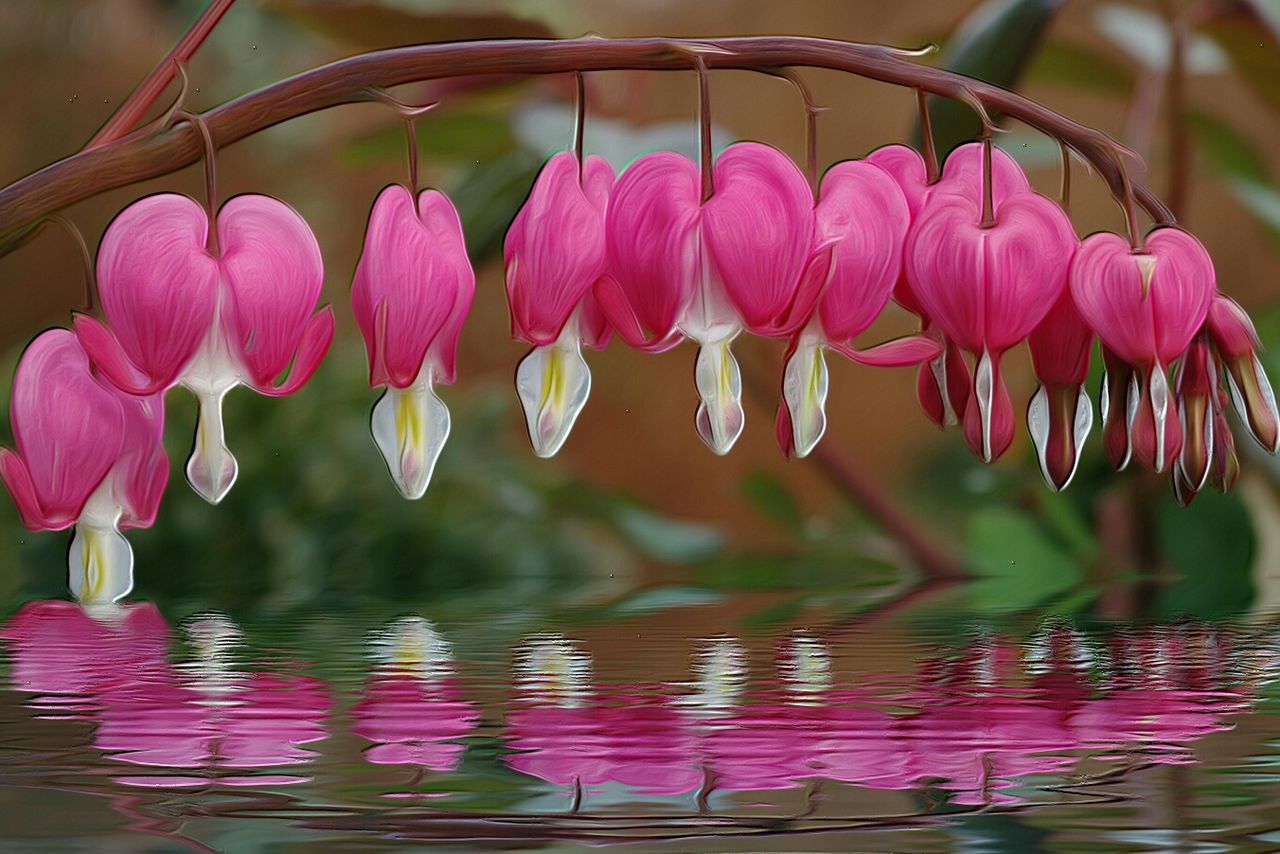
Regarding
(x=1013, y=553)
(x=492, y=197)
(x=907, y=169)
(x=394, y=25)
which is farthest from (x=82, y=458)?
(x=1013, y=553)

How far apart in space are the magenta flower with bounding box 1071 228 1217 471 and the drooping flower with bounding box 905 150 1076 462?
0.02 meters

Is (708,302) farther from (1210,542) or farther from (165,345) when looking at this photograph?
(1210,542)

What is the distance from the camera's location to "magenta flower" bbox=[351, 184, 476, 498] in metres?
0.55

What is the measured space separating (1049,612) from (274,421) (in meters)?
1.16

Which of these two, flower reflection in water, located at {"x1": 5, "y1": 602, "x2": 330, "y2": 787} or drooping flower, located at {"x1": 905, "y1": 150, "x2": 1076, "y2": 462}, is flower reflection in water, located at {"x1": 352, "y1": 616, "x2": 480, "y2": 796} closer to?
flower reflection in water, located at {"x1": 5, "y1": 602, "x2": 330, "y2": 787}

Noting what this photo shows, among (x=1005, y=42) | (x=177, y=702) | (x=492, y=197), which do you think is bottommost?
(x=177, y=702)

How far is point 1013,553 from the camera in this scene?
2018 millimetres

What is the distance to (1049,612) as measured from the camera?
1.20 m

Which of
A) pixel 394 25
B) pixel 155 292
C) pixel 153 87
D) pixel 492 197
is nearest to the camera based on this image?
pixel 155 292

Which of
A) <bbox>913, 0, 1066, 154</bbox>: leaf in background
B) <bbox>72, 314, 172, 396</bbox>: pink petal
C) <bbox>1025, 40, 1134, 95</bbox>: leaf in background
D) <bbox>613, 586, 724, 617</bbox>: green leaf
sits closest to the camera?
<bbox>72, 314, 172, 396</bbox>: pink petal

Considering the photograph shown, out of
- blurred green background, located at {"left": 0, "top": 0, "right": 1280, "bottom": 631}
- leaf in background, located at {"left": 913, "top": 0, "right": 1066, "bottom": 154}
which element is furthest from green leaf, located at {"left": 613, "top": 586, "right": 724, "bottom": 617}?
leaf in background, located at {"left": 913, "top": 0, "right": 1066, "bottom": 154}

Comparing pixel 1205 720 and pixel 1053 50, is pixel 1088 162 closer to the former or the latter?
pixel 1205 720

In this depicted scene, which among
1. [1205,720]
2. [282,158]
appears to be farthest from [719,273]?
[282,158]

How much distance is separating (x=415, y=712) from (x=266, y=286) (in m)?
0.17
